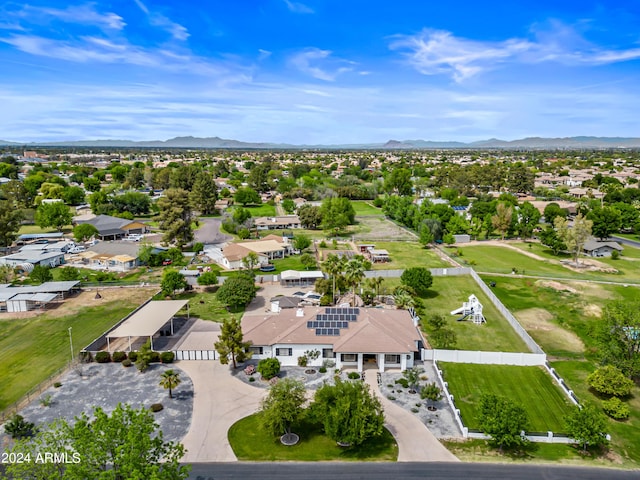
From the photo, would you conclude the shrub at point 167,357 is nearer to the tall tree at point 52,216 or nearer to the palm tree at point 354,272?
the palm tree at point 354,272

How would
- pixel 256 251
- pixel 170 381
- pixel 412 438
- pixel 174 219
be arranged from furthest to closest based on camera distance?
1. pixel 174 219
2. pixel 256 251
3. pixel 170 381
4. pixel 412 438

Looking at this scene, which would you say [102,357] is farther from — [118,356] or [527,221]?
[527,221]

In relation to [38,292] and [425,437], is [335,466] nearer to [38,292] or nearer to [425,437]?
[425,437]

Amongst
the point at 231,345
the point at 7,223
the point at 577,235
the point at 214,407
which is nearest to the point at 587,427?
the point at 214,407

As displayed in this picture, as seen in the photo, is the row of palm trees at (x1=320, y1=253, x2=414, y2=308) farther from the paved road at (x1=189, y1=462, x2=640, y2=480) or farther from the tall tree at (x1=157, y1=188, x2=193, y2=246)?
the tall tree at (x1=157, y1=188, x2=193, y2=246)

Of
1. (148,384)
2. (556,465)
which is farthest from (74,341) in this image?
(556,465)

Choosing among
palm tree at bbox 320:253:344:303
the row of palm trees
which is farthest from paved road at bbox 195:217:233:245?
the row of palm trees

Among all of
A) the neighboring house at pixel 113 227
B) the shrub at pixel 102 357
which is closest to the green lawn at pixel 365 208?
the neighboring house at pixel 113 227
